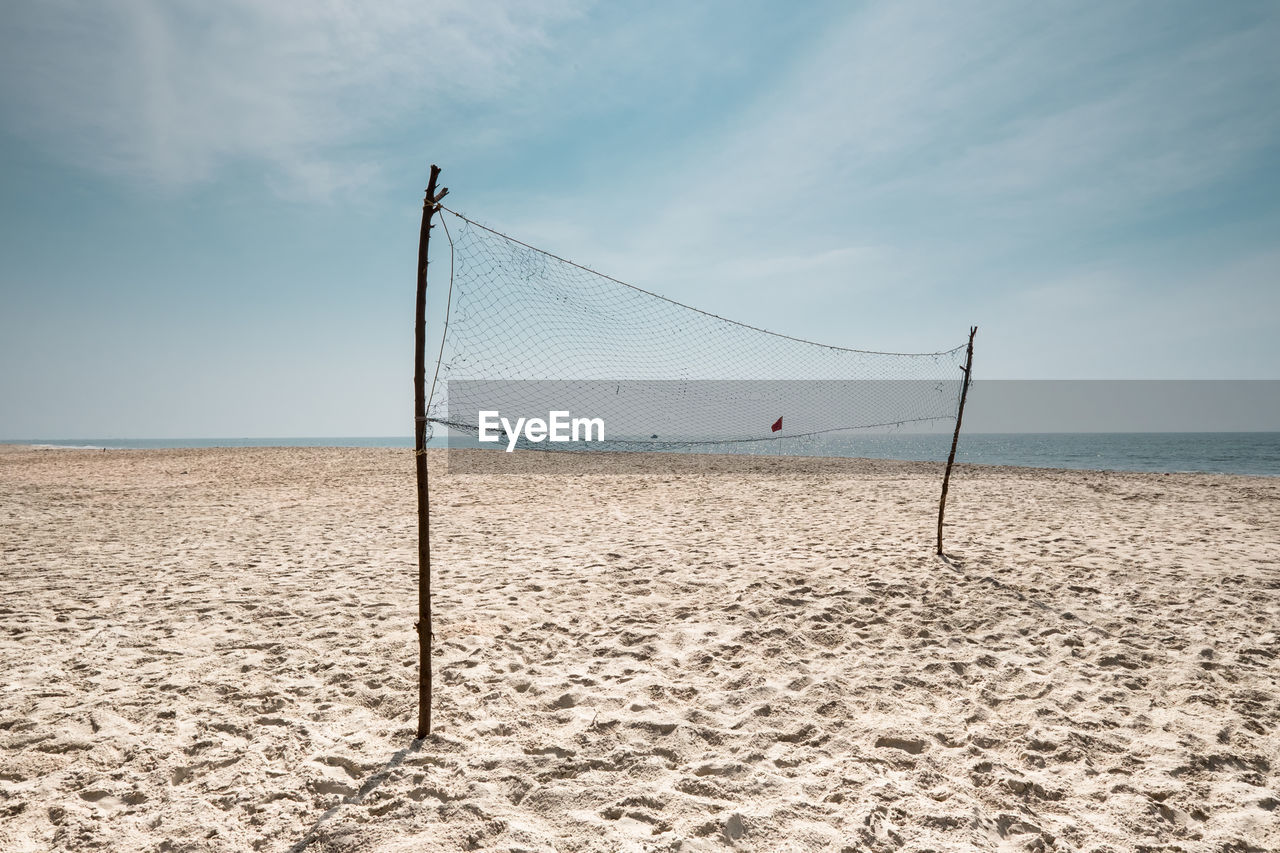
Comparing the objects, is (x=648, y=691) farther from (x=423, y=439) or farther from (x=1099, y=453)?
(x=1099, y=453)

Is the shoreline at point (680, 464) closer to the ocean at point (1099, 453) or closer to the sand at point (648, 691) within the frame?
the ocean at point (1099, 453)

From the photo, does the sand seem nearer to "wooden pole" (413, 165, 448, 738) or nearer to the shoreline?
"wooden pole" (413, 165, 448, 738)

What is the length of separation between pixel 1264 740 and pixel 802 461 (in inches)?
577

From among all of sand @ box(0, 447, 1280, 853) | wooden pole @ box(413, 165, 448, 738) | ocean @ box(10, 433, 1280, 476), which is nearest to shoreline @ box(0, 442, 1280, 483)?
ocean @ box(10, 433, 1280, 476)

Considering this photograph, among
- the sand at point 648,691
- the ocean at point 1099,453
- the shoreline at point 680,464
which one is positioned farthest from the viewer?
the ocean at point 1099,453

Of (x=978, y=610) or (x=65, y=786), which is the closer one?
(x=65, y=786)

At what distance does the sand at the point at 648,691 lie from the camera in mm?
2398

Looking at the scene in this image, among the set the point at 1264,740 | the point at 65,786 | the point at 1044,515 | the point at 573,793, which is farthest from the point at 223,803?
the point at 1044,515

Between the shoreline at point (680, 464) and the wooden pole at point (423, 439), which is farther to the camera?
the shoreline at point (680, 464)

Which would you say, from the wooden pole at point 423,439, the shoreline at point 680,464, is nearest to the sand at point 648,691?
the wooden pole at point 423,439

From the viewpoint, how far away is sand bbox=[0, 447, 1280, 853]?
240 cm

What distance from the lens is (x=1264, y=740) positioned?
297cm

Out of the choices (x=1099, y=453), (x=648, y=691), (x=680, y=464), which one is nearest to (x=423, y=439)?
(x=648, y=691)

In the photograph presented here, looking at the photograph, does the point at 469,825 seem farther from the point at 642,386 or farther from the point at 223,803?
the point at 642,386
